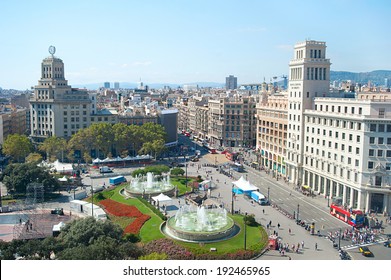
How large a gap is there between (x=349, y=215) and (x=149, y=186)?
33.0 meters

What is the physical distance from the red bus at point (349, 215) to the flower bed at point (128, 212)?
26508 mm

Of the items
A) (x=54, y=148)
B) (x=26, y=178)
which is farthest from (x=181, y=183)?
(x=54, y=148)

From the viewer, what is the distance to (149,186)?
7200 cm

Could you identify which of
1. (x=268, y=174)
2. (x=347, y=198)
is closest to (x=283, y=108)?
(x=268, y=174)

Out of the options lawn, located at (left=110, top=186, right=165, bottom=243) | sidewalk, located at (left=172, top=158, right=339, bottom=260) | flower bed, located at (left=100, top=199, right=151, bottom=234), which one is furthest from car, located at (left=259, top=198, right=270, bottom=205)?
flower bed, located at (left=100, top=199, right=151, bottom=234)

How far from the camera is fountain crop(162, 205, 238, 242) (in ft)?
Result: 155

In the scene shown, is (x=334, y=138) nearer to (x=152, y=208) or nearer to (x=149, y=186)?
(x=152, y=208)

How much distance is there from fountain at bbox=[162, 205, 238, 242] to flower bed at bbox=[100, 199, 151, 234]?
3465mm

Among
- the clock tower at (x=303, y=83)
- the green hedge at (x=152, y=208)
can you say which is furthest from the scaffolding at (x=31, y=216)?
the clock tower at (x=303, y=83)

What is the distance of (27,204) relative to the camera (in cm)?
6134

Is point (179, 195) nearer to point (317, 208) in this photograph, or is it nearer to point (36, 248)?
point (317, 208)

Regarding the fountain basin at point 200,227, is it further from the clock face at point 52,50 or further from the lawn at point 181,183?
the clock face at point 52,50

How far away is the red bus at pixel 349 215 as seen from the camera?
Result: 54.8m

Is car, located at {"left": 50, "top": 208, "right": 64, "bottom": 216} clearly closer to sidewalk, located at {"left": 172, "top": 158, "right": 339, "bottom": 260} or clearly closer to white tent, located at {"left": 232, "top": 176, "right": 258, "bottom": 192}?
sidewalk, located at {"left": 172, "top": 158, "right": 339, "bottom": 260}
